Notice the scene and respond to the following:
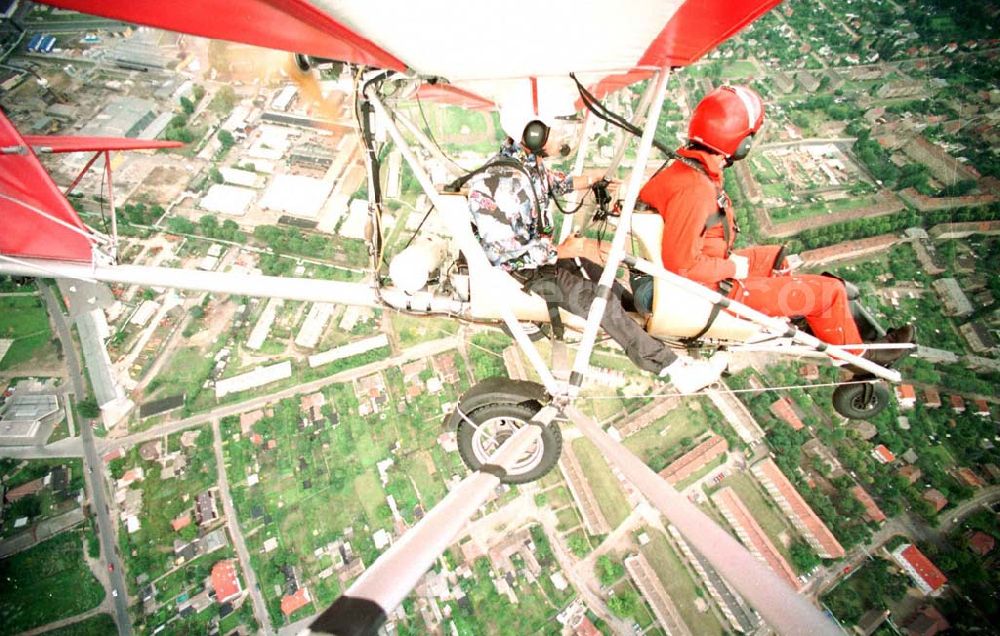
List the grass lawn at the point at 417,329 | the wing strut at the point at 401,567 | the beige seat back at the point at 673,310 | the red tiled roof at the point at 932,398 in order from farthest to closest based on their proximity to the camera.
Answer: the grass lawn at the point at 417,329
the red tiled roof at the point at 932,398
the beige seat back at the point at 673,310
the wing strut at the point at 401,567

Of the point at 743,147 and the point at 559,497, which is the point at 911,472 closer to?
the point at 559,497

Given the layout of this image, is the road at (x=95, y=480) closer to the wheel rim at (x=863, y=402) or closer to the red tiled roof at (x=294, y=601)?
the red tiled roof at (x=294, y=601)

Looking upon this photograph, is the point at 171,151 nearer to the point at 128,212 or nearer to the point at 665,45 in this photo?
the point at 128,212

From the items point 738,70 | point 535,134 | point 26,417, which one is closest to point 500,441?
point 535,134

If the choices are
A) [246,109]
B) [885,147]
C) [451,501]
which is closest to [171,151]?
[246,109]

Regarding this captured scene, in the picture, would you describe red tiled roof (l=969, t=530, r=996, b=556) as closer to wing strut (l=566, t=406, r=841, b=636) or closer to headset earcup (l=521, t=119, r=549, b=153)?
wing strut (l=566, t=406, r=841, b=636)

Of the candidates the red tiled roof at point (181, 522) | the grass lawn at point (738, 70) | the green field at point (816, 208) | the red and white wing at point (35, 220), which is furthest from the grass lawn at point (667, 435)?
the grass lawn at point (738, 70)
